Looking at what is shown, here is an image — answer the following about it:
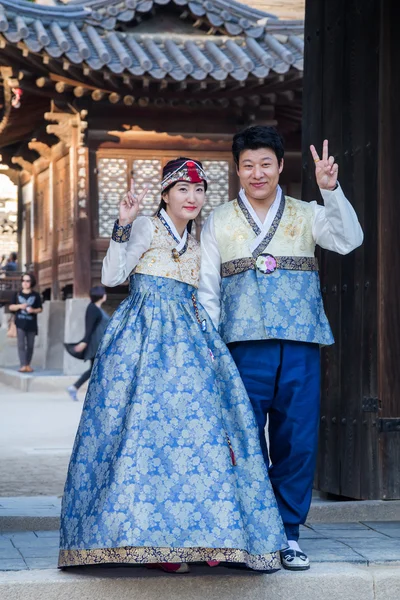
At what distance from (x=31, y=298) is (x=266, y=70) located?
577 centimetres

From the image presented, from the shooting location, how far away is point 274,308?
4754 millimetres

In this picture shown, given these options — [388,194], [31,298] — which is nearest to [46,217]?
[31,298]

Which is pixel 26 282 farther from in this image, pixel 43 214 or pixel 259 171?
pixel 259 171

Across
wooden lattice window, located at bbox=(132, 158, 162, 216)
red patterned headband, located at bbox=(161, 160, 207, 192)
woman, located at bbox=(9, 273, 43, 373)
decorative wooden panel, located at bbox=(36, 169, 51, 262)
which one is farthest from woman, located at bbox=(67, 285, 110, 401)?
red patterned headband, located at bbox=(161, 160, 207, 192)

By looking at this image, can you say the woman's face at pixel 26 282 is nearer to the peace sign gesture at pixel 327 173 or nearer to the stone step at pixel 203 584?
the stone step at pixel 203 584

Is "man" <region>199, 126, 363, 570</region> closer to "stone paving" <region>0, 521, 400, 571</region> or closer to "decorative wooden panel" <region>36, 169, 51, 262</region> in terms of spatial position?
"stone paving" <region>0, 521, 400, 571</region>

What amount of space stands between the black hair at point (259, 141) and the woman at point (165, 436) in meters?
0.24

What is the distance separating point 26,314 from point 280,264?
14162mm

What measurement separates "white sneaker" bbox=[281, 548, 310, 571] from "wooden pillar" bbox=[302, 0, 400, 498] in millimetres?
1446

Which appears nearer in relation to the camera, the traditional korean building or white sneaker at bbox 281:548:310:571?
white sneaker at bbox 281:548:310:571

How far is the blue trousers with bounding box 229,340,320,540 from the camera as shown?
4801mm

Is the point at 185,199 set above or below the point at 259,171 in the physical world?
below

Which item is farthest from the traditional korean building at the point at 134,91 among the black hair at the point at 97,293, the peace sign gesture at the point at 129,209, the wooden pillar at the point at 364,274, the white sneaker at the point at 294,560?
the white sneaker at the point at 294,560

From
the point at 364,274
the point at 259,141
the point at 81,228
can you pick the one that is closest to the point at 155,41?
the point at 81,228
